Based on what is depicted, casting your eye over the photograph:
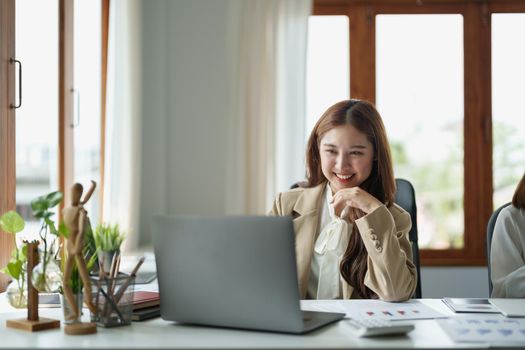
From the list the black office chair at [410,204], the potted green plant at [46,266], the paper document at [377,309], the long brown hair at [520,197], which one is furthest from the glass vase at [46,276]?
the long brown hair at [520,197]

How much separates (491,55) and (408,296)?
260 centimetres

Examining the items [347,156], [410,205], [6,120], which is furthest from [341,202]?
[6,120]

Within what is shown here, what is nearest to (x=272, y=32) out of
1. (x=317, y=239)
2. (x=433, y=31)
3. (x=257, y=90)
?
(x=257, y=90)

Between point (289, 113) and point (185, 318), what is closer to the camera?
point (185, 318)

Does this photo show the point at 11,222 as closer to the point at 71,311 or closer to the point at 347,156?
the point at 71,311

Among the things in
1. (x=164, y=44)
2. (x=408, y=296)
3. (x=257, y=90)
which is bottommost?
(x=408, y=296)

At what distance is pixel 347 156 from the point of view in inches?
85.7

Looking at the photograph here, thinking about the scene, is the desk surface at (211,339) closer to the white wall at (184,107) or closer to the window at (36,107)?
the window at (36,107)

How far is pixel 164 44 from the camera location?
414 cm

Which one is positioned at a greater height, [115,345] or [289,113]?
[289,113]

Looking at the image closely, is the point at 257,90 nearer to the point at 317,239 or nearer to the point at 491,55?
the point at 491,55

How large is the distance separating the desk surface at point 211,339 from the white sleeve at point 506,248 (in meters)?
0.69

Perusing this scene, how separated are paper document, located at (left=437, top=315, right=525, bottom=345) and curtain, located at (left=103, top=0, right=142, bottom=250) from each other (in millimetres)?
2226

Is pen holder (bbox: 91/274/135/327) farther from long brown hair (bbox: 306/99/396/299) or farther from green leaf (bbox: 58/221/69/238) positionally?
long brown hair (bbox: 306/99/396/299)
